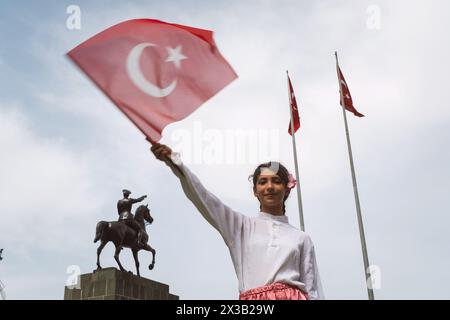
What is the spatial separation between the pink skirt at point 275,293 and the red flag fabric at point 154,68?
1.06 metres

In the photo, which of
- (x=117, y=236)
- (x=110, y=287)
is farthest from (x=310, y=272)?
(x=117, y=236)

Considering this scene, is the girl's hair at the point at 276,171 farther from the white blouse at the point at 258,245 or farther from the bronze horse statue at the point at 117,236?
the bronze horse statue at the point at 117,236

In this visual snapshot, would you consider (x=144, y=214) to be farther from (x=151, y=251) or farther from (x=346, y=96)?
(x=346, y=96)

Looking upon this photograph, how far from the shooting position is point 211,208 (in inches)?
130

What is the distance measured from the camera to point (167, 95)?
11.4 feet

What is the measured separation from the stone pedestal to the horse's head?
1709 millimetres

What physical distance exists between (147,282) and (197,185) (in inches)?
403

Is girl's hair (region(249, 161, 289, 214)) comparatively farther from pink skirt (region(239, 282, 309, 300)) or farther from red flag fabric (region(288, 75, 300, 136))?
red flag fabric (region(288, 75, 300, 136))

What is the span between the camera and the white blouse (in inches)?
127

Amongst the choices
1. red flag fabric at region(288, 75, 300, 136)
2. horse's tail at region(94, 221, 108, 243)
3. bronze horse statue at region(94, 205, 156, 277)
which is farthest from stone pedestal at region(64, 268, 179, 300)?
red flag fabric at region(288, 75, 300, 136)

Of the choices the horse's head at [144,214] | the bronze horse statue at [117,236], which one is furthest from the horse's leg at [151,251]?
the horse's head at [144,214]

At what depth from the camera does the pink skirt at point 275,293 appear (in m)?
3.10

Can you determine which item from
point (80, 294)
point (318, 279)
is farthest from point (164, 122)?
point (80, 294)
